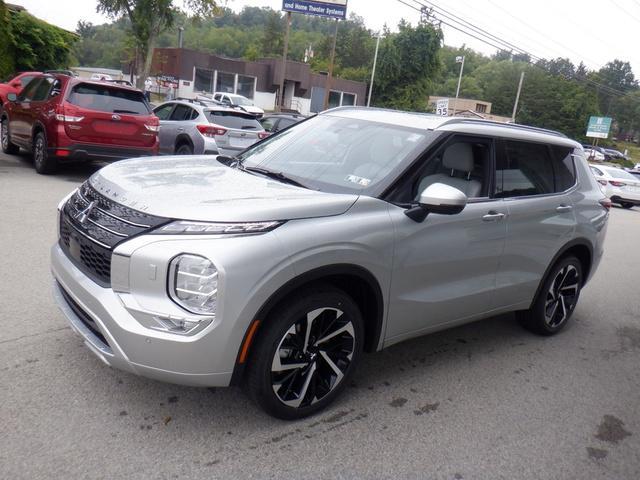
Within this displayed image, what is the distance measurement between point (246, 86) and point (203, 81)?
456 centimetres

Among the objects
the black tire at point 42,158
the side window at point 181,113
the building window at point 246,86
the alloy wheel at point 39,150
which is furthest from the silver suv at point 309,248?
the building window at point 246,86

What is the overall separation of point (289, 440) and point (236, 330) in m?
0.74

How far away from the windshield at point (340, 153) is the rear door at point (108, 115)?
5952 mm

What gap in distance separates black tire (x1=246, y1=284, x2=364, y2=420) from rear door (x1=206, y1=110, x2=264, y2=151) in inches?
361

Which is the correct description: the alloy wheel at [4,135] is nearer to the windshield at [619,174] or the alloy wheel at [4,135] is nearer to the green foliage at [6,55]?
the green foliage at [6,55]

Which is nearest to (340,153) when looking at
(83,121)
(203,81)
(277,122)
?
(83,121)

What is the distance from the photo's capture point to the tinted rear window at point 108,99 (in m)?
9.56

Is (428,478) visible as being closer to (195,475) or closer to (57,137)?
(195,475)

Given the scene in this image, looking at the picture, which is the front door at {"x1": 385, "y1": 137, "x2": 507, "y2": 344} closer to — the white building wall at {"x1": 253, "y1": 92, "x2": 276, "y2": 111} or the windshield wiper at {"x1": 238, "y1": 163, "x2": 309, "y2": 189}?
the windshield wiper at {"x1": 238, "y1": 163, "x2": 309, "y2": 189}

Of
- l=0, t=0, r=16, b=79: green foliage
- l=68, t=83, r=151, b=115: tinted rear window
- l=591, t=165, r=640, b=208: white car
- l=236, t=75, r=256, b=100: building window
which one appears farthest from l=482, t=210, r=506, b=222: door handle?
l=236, t=75, r=256, b=100: building window

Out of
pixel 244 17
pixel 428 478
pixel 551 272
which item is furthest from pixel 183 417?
pixel 244 17

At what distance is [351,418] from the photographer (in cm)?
340

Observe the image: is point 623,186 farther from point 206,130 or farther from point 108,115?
point 108,115

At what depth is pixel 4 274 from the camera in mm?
5027
